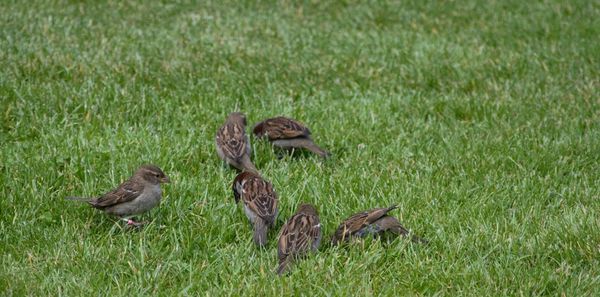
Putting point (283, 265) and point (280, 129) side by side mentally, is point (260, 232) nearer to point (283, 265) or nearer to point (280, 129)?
point (283, 265)

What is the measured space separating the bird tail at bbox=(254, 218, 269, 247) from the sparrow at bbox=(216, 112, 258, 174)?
128cm

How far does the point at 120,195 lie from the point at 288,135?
7.17ft

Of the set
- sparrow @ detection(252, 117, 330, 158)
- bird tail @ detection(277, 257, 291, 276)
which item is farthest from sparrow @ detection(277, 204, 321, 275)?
sparrow @ detection(252, 117, 330, 158)

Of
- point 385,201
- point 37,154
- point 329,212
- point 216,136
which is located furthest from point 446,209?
point 37,154

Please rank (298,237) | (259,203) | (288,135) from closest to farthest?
(298,237), (259,203), (288,135)

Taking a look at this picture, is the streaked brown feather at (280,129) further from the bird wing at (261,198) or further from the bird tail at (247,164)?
the bird wing at (261,198)

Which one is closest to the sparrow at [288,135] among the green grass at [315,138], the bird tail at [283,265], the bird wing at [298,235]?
the green grass at [315,138]

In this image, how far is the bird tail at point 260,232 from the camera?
6602mm

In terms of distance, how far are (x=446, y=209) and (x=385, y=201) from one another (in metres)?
0.50

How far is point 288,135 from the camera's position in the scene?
862 centimetres

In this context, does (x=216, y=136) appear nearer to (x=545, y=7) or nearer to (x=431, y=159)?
(x=431, y=159)

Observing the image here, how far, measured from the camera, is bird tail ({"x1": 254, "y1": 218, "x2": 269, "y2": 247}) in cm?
660

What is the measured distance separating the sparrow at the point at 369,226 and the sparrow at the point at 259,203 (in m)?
0.50

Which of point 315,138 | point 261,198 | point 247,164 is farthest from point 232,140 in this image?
point 261,198
